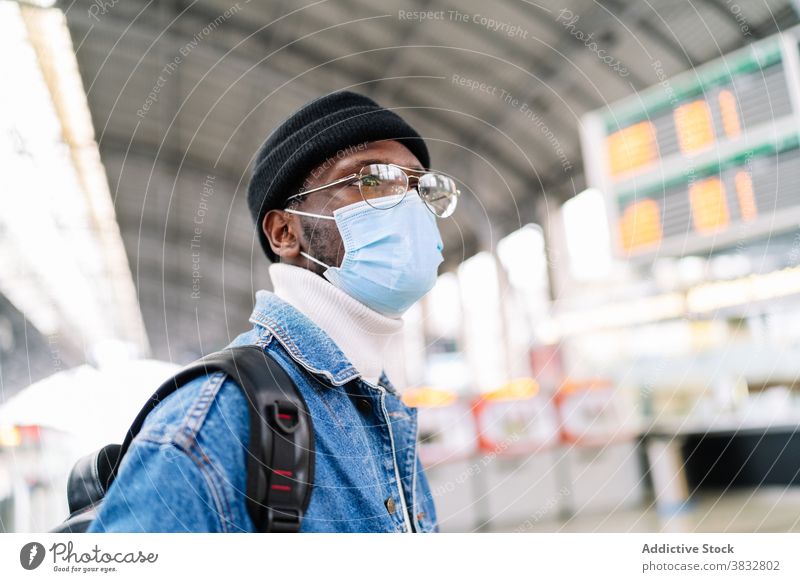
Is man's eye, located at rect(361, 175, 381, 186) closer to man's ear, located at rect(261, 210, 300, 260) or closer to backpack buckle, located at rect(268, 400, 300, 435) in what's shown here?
man's ear, located at rect(261, 210, 300, 260)

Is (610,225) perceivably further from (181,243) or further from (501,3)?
(181,243)

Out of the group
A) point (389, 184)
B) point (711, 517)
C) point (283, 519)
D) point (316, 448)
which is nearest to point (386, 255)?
point (389, 184)

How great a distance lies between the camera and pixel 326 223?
3.85 ft

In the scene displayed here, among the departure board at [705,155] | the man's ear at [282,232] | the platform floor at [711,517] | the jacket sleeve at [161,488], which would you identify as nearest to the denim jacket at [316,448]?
the jacket sleeve at [161,488]

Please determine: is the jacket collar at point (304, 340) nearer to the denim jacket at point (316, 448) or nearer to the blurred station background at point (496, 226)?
the denim jacket at point (316, 448)

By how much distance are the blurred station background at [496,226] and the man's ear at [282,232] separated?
262 millimetres

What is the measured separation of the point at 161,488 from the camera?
812 mm

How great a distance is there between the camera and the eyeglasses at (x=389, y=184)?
1.17m

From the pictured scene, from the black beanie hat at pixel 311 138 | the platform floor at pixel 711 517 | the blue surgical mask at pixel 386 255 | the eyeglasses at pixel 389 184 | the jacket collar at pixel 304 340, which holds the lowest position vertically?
the platform floor at pixel 711 517

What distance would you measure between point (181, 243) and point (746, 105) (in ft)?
9.52
